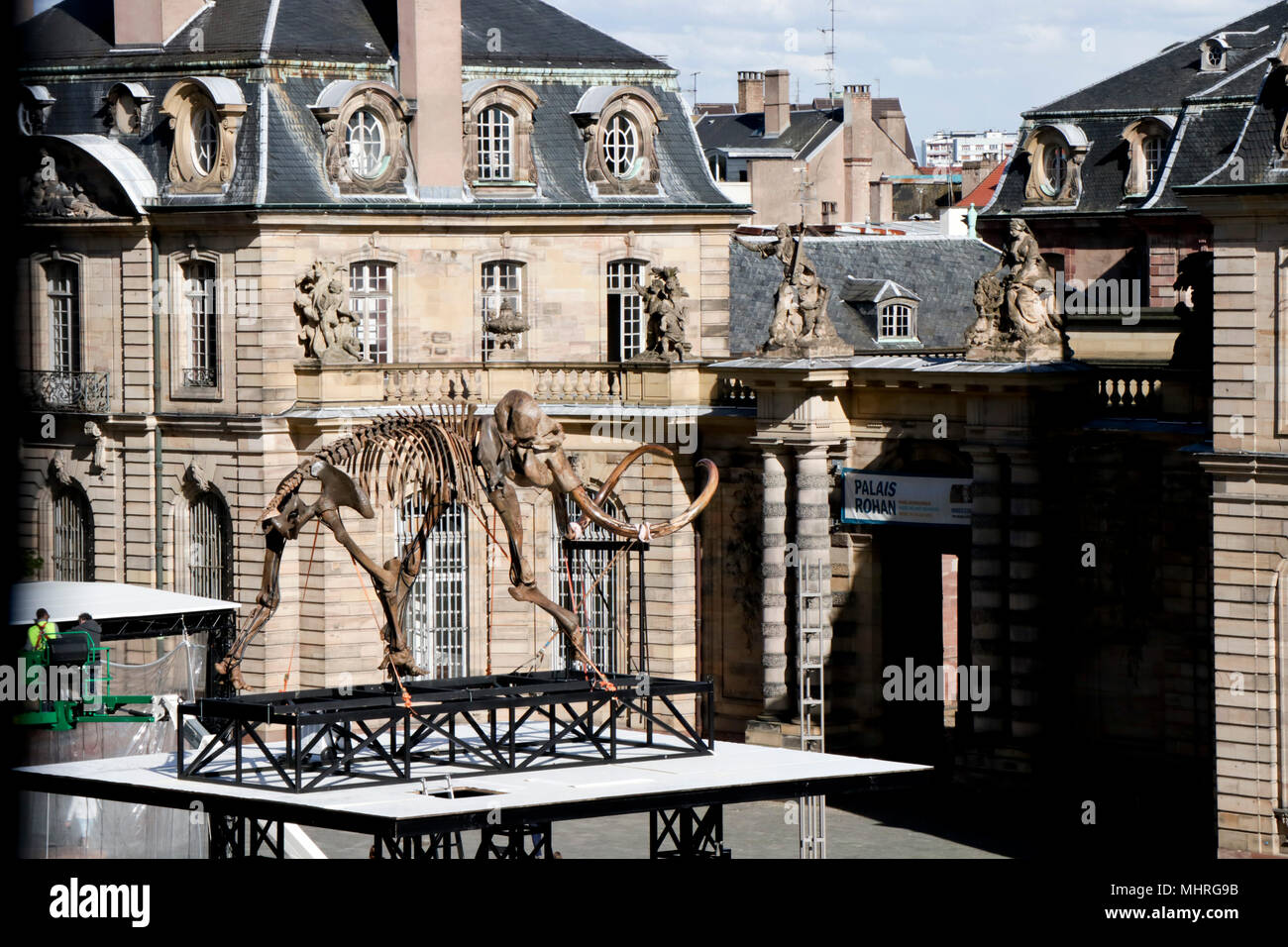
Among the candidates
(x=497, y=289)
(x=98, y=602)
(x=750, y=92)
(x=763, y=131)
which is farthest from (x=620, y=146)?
(x=750, y=92)

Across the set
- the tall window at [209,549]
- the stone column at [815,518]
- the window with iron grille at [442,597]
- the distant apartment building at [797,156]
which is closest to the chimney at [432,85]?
the window with iron grille at [442,597]

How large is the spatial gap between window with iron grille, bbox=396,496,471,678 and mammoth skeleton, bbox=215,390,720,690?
17103mm

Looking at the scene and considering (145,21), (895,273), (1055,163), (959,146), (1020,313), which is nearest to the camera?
(1020,313)

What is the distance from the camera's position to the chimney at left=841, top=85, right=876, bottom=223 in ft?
325

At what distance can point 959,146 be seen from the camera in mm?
144000

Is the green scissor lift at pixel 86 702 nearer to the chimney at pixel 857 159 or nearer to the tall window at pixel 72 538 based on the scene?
the tall window at pixel 72 538

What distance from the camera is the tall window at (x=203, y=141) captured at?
5625 cm

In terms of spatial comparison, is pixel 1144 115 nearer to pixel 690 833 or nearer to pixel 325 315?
pixel 325 315

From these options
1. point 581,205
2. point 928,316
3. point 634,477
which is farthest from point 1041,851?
point 928,316

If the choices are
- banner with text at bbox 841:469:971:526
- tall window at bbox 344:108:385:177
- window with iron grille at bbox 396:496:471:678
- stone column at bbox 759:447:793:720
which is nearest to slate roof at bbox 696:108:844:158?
tall window at bbox 344:108:385:177

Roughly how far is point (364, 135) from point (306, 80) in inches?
61.8

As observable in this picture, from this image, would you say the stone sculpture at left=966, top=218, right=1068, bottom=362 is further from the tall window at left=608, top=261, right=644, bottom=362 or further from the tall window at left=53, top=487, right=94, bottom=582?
the tall window at left=53, top=487, right=94, bottom=582

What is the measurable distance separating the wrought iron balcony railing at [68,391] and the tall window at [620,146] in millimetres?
11335

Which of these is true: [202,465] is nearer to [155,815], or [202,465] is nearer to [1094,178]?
[155,815]
